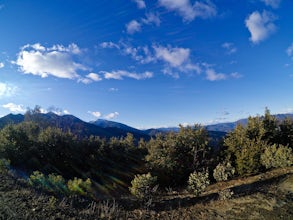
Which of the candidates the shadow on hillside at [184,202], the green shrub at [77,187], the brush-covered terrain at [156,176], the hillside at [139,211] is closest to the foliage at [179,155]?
the brush-covered terrain at [156,176]

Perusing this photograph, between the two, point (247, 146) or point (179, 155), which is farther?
point (179, 155)

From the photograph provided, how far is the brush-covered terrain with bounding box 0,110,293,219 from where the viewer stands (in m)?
11.6

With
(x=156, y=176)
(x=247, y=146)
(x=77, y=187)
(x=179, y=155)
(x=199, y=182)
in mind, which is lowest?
(x=77, y=187)

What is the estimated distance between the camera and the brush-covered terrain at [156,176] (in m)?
11.6

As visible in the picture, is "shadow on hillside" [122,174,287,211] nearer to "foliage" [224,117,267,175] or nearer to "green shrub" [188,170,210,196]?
"green shrub" [188,170,210,196]

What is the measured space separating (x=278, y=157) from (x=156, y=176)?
16.7 m

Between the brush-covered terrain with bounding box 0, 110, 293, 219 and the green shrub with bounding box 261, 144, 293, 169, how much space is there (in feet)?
0.35

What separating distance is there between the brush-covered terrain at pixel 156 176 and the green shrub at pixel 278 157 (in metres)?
0.11

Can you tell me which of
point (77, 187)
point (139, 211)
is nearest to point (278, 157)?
point (139, 211)

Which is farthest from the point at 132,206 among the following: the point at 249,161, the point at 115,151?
the point at 115,151

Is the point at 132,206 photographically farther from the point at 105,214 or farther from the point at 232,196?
the point at 232,196

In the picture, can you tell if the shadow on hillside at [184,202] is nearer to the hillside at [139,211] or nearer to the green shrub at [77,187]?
the hillside at [139,211]

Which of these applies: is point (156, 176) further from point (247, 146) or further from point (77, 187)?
point (247, 146)

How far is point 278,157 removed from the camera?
26.5 meters
